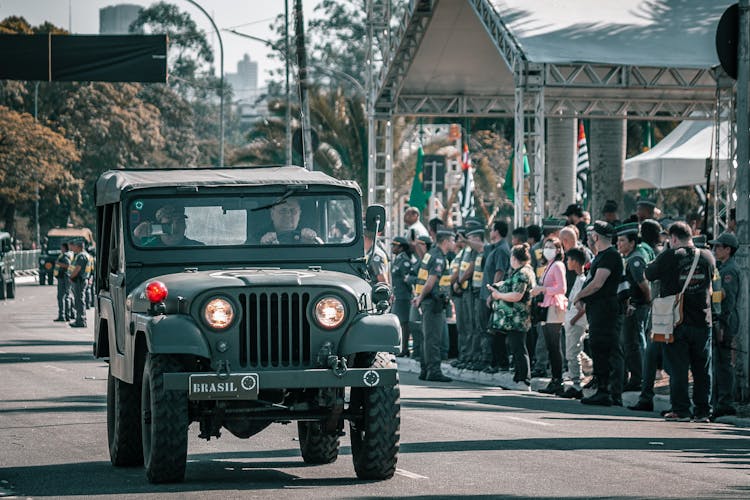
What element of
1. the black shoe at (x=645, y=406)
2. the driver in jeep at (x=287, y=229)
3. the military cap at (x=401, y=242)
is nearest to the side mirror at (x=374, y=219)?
the driver in jeep at (x=287, y=229)

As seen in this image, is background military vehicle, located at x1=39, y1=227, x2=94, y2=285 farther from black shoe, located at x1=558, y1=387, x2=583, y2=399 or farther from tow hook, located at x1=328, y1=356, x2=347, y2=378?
tow hook, located at x1=328, y1=356, x2=347, y2=378

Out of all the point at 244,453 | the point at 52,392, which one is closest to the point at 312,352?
the point at 244,453

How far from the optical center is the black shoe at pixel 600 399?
674 inches

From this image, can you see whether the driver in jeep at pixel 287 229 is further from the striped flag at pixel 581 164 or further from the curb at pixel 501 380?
the striped flag at pixel 581 164

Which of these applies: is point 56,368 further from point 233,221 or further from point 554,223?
point 233,221

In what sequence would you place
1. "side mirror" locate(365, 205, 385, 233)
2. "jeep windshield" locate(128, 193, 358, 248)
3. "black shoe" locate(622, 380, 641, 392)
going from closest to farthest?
"jeep windshield" locate(128, 193, 358, 248) → "side mirror" locate(365, 205, 385, 233) → "black shoe" locate(622, 380, 641, 392)

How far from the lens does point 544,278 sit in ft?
61.2

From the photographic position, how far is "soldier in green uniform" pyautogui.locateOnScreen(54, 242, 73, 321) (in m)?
34.2

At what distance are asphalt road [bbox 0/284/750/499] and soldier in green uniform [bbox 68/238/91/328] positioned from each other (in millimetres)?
14305

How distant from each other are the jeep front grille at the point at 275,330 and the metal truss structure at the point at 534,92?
384 inches

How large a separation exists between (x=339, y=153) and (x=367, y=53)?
20.4 m

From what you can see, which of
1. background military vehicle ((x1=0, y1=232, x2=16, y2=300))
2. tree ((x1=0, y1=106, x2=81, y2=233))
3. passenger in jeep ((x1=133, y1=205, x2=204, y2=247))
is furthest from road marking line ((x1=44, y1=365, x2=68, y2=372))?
tree ((x1=0, y1=106, x2=81, y2=233))

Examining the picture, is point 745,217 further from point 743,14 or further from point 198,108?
point 198,108

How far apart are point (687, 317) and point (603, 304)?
134 cm
